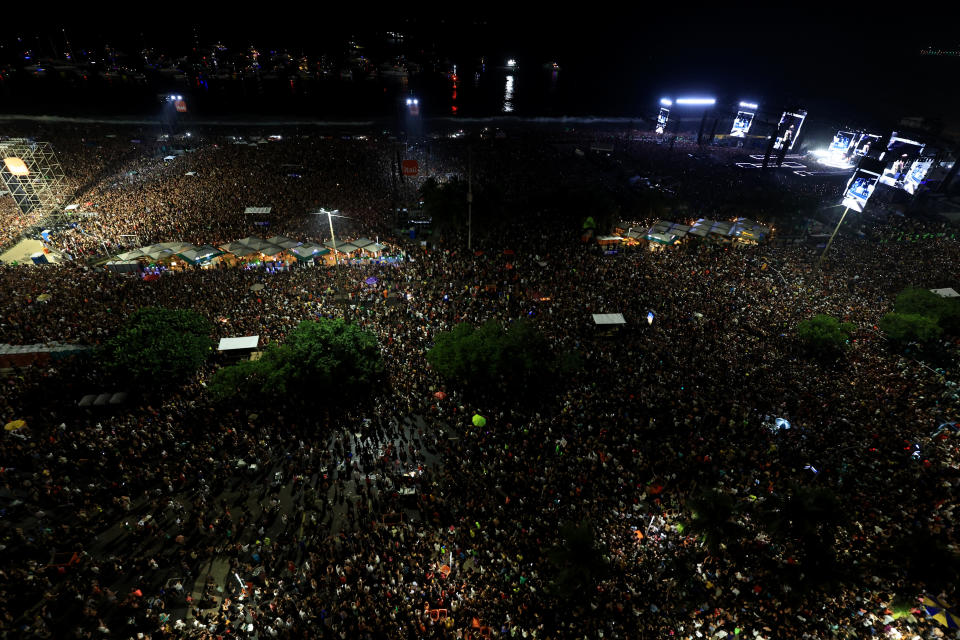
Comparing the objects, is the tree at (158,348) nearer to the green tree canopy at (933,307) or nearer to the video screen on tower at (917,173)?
the green tree canopy at (933,307)

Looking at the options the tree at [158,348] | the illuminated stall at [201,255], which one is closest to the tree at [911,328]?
the tree at [158,348]

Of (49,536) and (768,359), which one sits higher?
(768,359)

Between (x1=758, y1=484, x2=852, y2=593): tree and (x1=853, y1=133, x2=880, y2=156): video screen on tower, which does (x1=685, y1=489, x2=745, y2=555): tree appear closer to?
(x1=758, y1=484, x2=852, y2=593): tree

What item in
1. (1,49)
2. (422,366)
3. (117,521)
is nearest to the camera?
(117,521)

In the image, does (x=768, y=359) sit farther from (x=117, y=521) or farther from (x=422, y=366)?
(x=117, y=521)

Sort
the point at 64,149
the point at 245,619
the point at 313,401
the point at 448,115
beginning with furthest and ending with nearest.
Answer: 1. the point at 448,115
2. the point at 64,149
3. the point at 313,401
4. the point at 245,619

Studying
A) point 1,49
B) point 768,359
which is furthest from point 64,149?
point 1,49

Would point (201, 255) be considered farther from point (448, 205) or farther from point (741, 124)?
point (741, 124)
